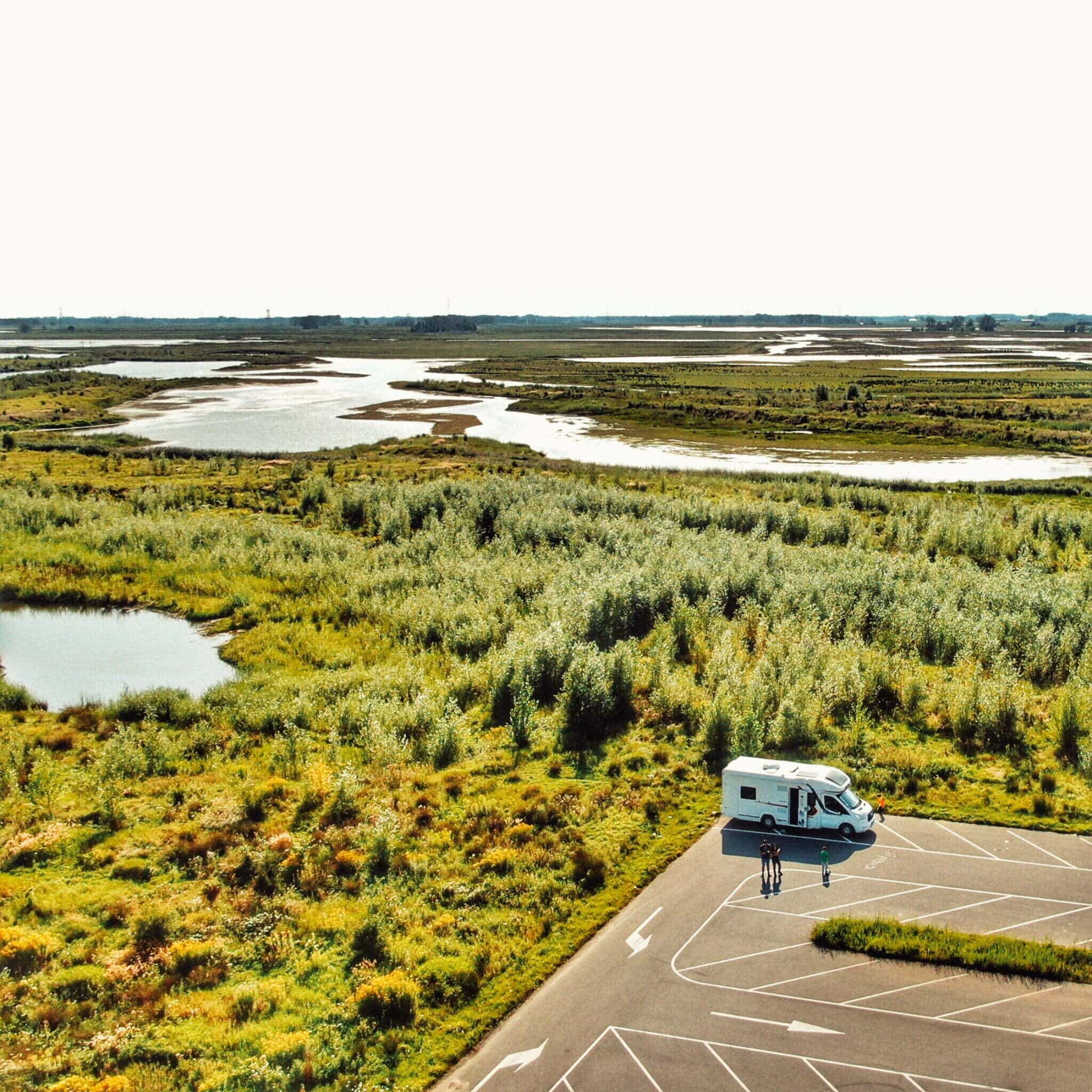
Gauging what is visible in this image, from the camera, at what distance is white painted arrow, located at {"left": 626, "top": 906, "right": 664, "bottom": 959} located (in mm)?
20234

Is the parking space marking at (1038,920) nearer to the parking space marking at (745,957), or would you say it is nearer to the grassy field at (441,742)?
the parking space marking at (745,957)

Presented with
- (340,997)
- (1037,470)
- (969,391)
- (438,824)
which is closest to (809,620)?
(438,824)

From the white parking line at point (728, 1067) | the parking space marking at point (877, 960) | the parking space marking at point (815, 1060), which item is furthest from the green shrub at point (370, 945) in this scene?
the white parking line at point (728, 1067)

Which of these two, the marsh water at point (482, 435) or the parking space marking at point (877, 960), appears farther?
the marsh water at point (482, 435)

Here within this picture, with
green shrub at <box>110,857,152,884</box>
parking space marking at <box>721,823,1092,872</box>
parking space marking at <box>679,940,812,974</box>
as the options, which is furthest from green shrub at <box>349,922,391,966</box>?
parking space marking at <box>721,823,1092,872</box>

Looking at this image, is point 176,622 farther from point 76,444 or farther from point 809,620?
point 76,444

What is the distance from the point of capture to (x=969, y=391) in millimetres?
143000

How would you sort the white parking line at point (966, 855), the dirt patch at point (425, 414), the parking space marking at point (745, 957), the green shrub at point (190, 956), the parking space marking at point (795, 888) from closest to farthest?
the parking space marking at point (745, 957) → the green shrub at point (190, 956) → the parking space marking at point (795, 888) → the white parking line at point (966, 855) → the dirt patch at point (425, 414)

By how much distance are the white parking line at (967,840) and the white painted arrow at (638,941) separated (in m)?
9.45

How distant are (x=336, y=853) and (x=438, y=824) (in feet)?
9.89

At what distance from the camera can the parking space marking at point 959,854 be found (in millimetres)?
23109

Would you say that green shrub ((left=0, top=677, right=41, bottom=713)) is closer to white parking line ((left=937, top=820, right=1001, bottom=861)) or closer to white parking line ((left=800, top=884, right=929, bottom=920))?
white parking line ((left=800, top=884, right=929, bottom=920))

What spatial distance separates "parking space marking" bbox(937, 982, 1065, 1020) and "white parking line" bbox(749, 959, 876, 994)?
1894 mm

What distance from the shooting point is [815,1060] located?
16.9 m
